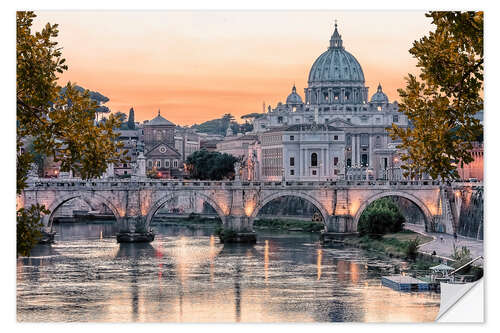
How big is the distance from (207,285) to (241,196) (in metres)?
15.0

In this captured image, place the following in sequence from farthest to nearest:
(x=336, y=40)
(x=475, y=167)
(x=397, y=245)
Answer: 1. (x=336, y=40)
2. (x=475, y=167)
3. (x=397, y=245)

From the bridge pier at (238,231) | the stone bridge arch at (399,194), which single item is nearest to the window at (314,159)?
the stone bridge arch at (399,194)

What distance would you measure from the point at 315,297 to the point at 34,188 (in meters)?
19.1

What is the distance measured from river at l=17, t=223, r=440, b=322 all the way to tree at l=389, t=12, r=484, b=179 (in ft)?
26.6

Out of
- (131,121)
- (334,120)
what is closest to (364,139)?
(334,120)

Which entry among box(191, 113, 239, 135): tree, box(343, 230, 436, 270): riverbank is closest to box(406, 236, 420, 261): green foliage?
box(343, 230, 436, 270): riverbank

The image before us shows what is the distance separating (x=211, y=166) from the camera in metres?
68.8

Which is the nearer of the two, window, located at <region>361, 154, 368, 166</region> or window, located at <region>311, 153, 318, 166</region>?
window, located at <region>311, 153, 318, 166</region>

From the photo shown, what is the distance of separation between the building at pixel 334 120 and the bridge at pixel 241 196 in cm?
3279

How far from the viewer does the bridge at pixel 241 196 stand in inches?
1658

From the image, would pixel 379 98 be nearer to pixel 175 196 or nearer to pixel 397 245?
pixel 175 196

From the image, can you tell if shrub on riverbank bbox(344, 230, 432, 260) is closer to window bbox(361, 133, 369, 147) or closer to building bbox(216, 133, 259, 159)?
building bbox(216, 133, 259, 159)

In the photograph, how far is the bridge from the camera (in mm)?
42125
